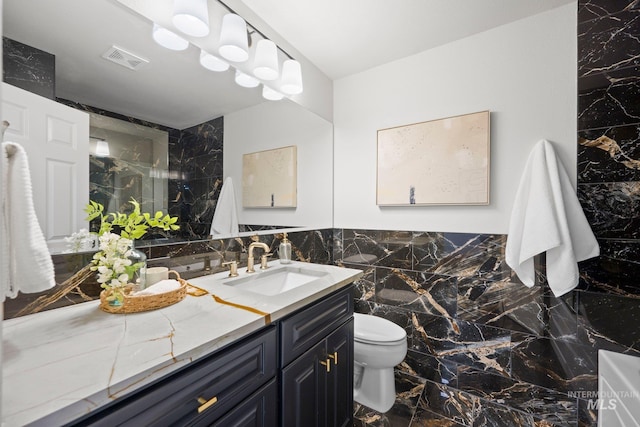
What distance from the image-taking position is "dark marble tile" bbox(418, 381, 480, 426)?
1.69m

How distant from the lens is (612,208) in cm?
143

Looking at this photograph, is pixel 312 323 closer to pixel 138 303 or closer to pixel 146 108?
pixel 138 303

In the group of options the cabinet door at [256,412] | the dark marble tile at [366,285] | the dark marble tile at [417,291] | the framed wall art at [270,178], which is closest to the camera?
the cabinet door at [256,412]

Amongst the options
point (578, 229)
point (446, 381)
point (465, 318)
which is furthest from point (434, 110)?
point (446, 381)

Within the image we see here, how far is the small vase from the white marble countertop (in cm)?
14

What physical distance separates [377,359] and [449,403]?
1.98 ft

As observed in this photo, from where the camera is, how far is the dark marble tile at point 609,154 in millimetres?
1397

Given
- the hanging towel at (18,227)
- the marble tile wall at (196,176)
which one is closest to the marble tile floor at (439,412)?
the marble tile wall at (196,176)

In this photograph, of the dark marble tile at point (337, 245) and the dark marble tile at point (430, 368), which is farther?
the dark marble tile at point (337, 245)

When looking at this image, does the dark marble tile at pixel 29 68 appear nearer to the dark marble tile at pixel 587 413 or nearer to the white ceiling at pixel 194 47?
the white ceiling at pixel 194 47

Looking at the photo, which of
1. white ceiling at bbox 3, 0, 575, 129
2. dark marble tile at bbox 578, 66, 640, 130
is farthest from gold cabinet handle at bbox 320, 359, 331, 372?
dark marble tile at bbox 578, 66, 640, 130

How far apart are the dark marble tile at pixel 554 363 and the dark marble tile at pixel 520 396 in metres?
0.04

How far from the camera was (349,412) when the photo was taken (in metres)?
1.48

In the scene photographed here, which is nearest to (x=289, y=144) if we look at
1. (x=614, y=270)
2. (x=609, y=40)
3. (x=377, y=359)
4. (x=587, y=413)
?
(x=377, y=359)
